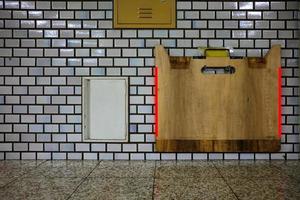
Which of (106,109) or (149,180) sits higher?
(106,109)

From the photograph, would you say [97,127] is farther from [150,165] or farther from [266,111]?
[266,111]

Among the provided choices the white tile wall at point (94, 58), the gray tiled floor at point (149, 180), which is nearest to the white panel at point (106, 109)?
the white tile wall at point (94, 58)

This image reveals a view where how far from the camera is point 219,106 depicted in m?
1.97

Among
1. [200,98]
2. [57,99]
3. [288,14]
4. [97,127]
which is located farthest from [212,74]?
[57,99]

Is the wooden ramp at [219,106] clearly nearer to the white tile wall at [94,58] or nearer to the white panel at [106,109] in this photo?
the white tile wall at [94,58]

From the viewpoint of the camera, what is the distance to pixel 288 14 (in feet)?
6.62

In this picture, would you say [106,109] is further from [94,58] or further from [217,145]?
[217,145]

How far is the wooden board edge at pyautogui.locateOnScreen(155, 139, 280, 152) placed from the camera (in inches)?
77.1

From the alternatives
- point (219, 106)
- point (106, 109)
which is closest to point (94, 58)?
point (106, 109)

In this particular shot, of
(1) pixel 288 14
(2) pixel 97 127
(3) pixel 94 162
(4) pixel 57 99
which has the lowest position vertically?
(3) pixel 94 162

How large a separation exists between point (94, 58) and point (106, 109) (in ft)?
0.90

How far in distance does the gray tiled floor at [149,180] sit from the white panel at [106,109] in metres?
0.16

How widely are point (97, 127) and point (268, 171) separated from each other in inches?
34.6

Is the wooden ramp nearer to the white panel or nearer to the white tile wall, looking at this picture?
the white tile wall
